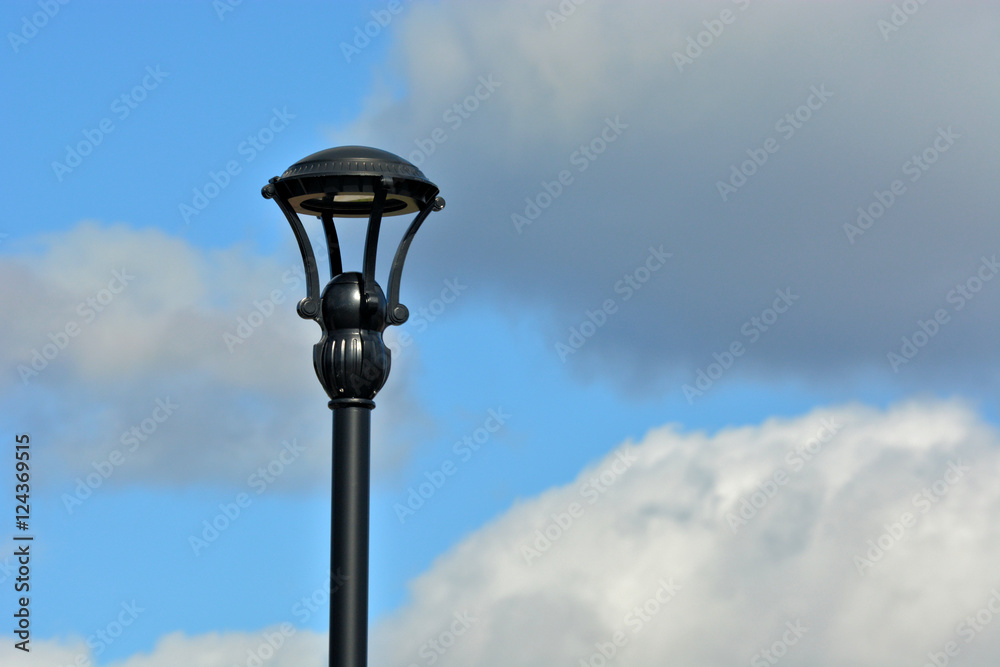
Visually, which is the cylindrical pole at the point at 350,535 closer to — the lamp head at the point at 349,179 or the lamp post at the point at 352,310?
the lamp post at the point at 352,310

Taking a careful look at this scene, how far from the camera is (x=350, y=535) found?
9.01 metres

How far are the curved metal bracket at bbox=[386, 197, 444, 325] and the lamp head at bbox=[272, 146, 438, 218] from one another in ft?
0.65

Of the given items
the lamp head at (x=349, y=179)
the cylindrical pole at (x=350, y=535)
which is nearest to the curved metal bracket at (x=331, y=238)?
the lamp head at (x=349, y=179)

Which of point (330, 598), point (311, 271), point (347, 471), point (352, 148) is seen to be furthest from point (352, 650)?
point (352, 148)

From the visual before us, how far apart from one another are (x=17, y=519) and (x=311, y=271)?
623 cm

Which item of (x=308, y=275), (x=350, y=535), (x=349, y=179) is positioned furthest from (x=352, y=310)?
(x=350, y=535)

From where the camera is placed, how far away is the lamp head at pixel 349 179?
9.37m

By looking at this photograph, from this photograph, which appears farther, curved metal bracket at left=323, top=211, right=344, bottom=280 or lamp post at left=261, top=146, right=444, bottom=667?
curved metal bracket at left=323, top=211, right=344, bottom=280

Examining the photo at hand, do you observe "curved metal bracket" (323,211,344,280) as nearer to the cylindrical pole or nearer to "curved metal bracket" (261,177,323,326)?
"curved metal bracket" (261,177,323,326)

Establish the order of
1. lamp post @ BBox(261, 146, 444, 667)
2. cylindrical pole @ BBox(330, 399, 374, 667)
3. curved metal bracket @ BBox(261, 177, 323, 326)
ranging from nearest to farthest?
1. cylindrical pole @ BBox(330, 399, 374, 667)
2. lamp post @ BBox(261, 146, 444, 667)
3. curved metal bracket @ BBox(261, 177, 323, 326)

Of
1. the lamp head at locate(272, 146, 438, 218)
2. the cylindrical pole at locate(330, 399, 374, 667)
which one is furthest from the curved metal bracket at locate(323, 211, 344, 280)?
the cylindrical pole at locate(330, 399, 374, 667)

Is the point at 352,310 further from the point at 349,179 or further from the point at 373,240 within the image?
the point at 349,179

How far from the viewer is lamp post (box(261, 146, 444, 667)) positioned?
911 centimetres

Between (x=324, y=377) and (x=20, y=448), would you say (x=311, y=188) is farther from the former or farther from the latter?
(x=20, y=448)
